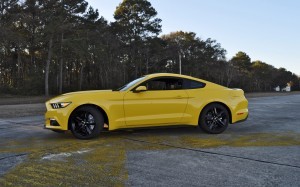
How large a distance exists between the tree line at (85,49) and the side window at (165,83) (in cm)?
2981

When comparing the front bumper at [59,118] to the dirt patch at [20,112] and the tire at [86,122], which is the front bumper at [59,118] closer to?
the tire at [86,122]

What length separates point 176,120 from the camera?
299 inches

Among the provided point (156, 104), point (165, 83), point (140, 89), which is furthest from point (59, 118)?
point (165, 83)

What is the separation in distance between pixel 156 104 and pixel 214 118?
1.46m

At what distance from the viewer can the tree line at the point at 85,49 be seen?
38.9 metres

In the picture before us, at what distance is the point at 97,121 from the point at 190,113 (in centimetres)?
208

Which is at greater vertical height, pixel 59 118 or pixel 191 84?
pixel 191 84

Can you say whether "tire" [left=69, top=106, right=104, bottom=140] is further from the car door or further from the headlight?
the car door

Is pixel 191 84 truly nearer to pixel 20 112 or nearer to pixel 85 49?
pixel 20 112

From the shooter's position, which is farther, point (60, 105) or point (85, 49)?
point (85, 49)

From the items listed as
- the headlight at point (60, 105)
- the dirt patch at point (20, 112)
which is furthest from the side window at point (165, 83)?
the dirt patch at point (20, 112)

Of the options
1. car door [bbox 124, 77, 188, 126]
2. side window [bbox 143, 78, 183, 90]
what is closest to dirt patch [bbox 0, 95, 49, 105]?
side window [bbox 143, 78, 183, 90]

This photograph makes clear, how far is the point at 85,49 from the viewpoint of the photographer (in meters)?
40.2

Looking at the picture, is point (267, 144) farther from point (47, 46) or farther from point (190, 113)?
point (47, 46)
